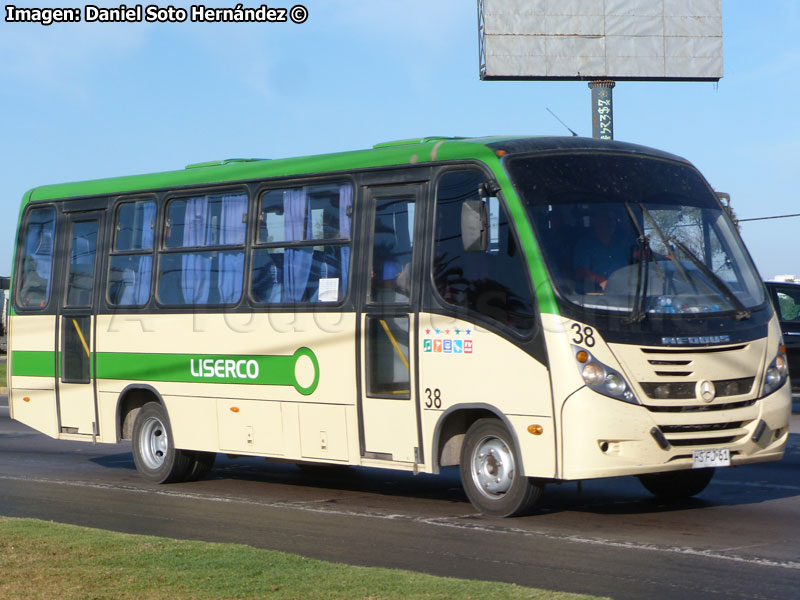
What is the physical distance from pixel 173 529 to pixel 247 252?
3.39 metres

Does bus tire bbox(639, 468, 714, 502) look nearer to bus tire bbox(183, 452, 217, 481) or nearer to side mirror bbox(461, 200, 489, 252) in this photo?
side mirror bbox(461, 200, 489, 252)

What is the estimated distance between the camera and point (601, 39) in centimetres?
3894

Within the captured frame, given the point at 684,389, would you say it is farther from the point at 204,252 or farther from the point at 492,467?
the point at 204,252

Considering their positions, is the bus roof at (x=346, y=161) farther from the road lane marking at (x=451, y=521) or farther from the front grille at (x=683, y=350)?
the road lane marking at (x=451, y=521)

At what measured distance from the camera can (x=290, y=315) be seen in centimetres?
1253

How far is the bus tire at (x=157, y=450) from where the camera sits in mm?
14062

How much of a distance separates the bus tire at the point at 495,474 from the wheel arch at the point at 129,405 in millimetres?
4693

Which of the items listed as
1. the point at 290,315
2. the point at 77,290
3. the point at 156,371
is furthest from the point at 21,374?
the point at 290,315

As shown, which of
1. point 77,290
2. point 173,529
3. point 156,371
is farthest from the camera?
point 77,290

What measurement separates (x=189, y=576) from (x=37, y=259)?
8.68m

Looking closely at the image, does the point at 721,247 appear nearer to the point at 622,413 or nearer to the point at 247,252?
the point at 622,413

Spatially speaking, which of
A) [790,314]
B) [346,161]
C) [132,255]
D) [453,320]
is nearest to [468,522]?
[453,320]

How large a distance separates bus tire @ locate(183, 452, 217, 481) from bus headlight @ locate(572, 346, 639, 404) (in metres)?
5.59

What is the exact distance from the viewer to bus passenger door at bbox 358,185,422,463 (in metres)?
11.3
